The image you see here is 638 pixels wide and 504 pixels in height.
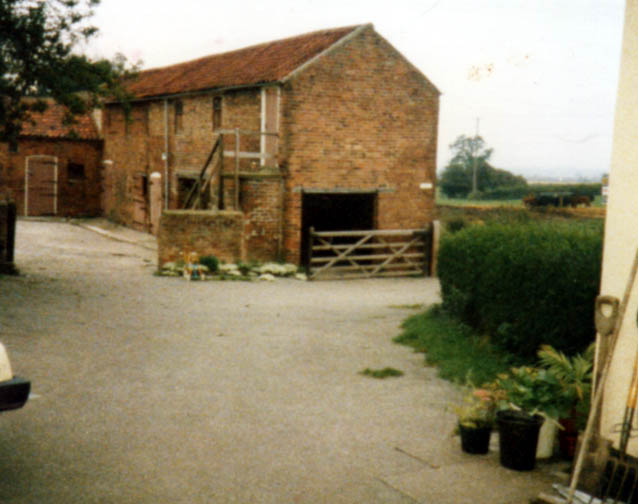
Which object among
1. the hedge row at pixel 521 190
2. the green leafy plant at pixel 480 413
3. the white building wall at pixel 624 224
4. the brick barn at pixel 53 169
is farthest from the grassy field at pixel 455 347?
the hedge row at pixel 521 190

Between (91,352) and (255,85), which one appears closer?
(91,352)

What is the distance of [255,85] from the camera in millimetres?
21562

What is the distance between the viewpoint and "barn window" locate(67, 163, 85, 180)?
1382 inches

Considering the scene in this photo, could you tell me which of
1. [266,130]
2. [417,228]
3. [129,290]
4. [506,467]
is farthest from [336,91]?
[506,467]

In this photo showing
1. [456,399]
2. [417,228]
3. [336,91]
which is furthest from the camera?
[417,228]

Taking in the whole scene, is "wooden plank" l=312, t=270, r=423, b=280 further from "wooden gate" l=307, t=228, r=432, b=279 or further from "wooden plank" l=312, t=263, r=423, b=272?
"wooden plank" l=312, t=263, r=423, b=272

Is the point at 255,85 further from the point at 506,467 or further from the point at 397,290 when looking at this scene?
the point at 506,467

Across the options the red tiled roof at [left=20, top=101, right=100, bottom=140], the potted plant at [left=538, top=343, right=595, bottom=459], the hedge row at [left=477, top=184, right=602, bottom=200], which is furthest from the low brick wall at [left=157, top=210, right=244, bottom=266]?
the hedge row at [left=477, top=184, right=602, bottom=200]

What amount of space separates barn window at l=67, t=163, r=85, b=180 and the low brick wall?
18.1 metres

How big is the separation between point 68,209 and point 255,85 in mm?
17198

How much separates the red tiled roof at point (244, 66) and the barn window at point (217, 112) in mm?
507

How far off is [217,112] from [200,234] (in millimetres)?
7138

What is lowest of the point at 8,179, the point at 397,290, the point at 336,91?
the point at 397,290

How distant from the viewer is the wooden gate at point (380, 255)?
2011 cm
